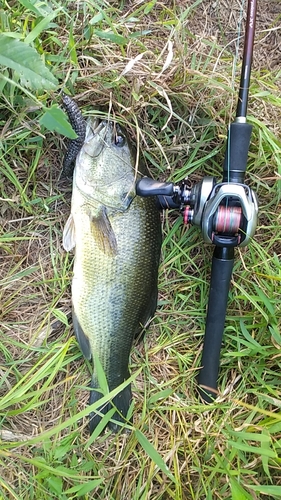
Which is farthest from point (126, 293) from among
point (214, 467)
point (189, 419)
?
point (214, 467)

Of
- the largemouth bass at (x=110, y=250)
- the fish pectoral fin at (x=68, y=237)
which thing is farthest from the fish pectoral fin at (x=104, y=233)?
the fish pectoral fin at (x=68, y=237)

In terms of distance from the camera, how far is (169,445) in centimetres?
217

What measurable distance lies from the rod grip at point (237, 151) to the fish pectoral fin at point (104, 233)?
0.54 meters

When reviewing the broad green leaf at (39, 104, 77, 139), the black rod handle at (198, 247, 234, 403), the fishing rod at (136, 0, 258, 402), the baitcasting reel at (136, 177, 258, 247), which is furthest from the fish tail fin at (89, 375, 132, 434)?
the broad green leaf at (39, 104, 77, 139)

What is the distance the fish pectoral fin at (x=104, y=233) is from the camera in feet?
6.60

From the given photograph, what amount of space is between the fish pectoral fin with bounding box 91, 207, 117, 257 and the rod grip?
1.78ft

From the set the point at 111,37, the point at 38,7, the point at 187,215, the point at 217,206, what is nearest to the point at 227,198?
the point at 217,206

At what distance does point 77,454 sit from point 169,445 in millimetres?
427

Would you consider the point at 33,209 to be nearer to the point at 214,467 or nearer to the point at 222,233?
the point at 222,233

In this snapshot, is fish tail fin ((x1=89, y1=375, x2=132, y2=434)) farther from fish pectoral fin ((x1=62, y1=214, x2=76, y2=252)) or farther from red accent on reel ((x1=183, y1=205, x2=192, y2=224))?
red accent on reel ((x1=183, y1=205, x2=192, y2=224))

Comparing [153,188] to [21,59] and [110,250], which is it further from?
[21,59]

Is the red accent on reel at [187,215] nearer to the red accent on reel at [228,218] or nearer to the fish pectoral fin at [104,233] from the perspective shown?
the red accent on reel at [228,218]

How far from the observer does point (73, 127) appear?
1989mm

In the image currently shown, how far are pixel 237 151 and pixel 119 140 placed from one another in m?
0.50
